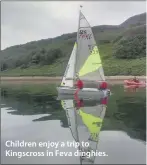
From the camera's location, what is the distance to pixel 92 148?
14.2 m

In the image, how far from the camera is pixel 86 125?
19.5 m

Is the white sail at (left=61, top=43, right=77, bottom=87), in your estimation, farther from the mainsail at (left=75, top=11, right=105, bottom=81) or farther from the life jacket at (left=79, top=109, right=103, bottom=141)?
the life jacket at (left=79, top=109, right=103, bottom=141)

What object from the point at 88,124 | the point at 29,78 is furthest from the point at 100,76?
the point at 29,78

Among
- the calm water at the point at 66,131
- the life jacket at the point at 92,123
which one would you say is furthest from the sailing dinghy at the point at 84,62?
the life jacket at the point at 92,123

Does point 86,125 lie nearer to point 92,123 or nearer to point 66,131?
point 92,123

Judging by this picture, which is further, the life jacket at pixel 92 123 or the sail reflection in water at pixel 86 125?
the life jacket at pixel 92 123

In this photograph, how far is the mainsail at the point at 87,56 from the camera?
37.5 metres

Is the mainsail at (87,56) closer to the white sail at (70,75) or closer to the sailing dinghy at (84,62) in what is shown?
the sailing dinghy at (84,62)

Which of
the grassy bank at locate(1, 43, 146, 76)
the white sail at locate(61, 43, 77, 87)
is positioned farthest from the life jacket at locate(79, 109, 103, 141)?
the grassy bank at locate(1, 43, 146, 76)

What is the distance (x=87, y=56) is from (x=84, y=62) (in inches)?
28.1

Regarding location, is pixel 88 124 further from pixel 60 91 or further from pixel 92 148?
pixel 60 91

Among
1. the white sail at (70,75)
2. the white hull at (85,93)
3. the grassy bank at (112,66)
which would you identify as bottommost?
the white hull at (85,93)

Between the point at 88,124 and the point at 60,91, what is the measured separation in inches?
678

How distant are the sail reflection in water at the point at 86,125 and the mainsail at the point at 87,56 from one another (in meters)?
9.09
